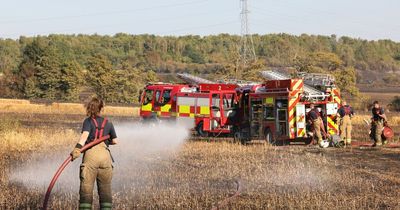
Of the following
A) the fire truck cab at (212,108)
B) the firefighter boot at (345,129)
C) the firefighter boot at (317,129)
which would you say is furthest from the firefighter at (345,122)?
the fire truck cab at (212,108)

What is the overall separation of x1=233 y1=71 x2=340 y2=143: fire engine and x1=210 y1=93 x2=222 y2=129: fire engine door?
155 cm

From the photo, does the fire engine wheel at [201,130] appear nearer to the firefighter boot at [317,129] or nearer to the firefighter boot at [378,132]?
the firefighter boot at [317,129]

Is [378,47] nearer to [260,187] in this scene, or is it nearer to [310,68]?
[310,68]

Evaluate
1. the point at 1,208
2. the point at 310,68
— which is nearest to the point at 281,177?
the point at 1,208

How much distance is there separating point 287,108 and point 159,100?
24.5 ft

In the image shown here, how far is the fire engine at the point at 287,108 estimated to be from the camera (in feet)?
75.2

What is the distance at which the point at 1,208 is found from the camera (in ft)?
35.2

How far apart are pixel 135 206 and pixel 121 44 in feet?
471

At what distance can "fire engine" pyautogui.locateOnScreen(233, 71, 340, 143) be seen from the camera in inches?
902

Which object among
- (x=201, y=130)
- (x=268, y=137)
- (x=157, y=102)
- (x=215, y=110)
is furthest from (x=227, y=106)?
(x=157, y=102)

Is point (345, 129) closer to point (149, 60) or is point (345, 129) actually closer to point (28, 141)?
point (28, 141)

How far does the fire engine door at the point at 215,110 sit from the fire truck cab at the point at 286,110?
1.55 meters

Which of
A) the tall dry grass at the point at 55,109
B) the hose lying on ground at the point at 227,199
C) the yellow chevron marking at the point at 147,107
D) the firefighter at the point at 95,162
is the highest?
the firefighter at the point at 95,162

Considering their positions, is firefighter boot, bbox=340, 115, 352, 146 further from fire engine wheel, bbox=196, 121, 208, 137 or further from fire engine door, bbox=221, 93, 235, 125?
fire engine wheel, bbox=196, 121, 208, 137
